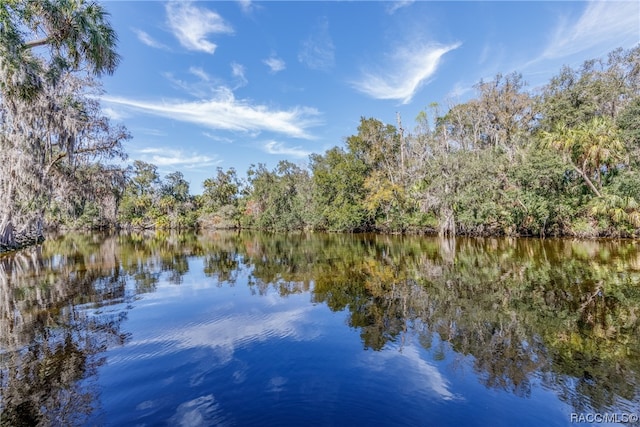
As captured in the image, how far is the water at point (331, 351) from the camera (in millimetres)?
3852

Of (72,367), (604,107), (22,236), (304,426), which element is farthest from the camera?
(604,107)

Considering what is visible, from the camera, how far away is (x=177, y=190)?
65188mm

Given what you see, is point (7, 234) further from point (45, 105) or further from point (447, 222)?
point (447, 222)

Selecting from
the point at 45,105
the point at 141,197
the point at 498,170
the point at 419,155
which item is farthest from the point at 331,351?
the point at 141,197

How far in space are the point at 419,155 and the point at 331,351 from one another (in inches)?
1343

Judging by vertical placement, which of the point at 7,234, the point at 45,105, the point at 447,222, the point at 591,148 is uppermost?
the point at 45,105

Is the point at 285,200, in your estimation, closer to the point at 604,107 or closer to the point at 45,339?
the point at 604,107

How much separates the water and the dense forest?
818cm

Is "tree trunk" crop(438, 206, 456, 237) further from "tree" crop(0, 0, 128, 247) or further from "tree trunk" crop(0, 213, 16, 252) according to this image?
"tree trunk" crop(0, 213, 16, 252)

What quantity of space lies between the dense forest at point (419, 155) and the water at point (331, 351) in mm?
8184

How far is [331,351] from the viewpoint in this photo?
561 centimetres

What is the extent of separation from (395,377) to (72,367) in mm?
4972

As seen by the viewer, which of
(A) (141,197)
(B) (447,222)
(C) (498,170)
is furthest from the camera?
(A) (141,197)

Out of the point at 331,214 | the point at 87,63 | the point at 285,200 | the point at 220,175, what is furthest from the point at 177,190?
the point at 87,63
